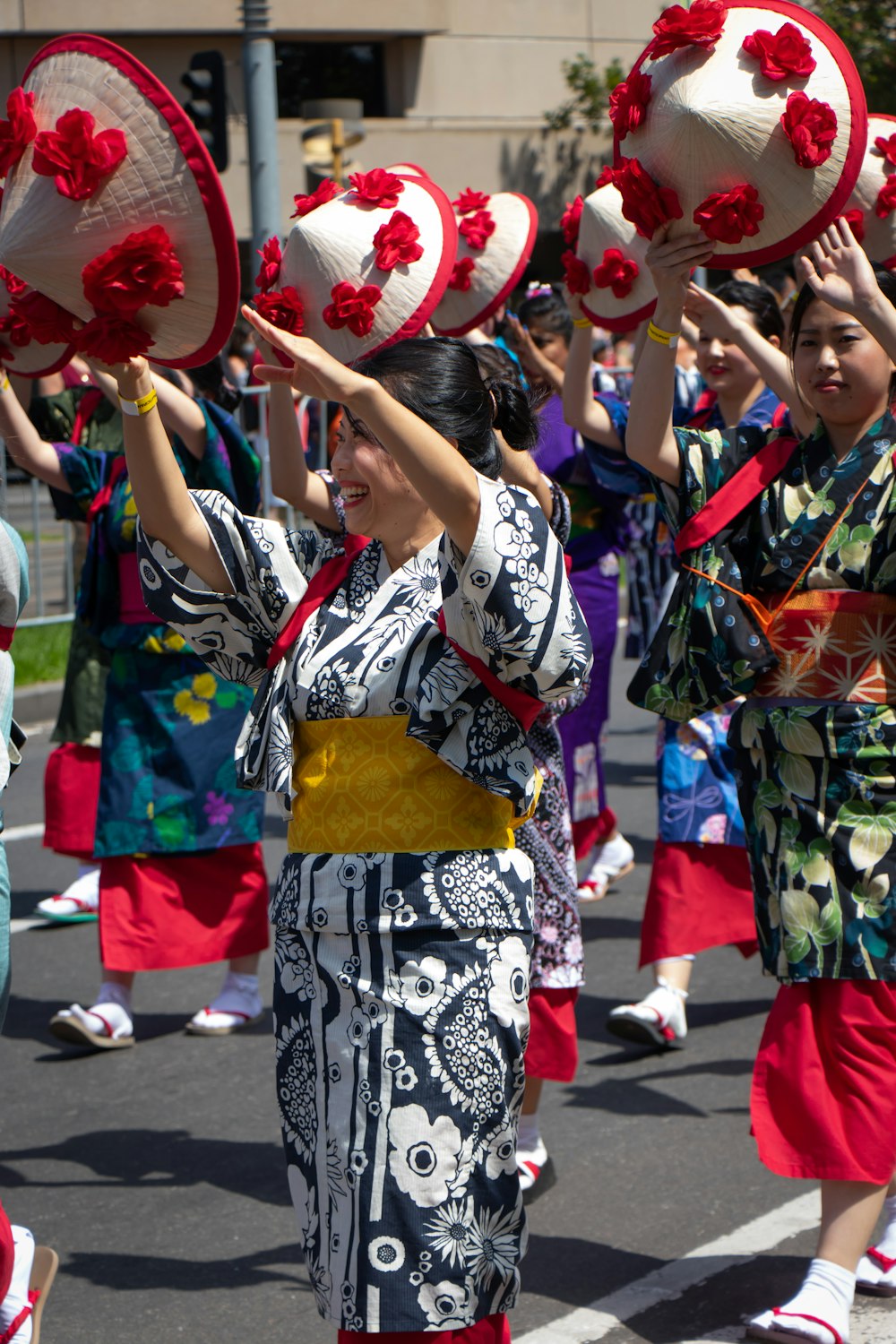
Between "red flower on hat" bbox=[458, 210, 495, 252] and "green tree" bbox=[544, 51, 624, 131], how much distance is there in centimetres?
2134

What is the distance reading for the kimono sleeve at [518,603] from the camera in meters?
2.41

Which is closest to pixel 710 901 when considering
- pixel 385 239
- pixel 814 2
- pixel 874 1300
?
pixel 874 1300

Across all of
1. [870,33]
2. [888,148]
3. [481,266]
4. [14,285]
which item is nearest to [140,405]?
[14,285]

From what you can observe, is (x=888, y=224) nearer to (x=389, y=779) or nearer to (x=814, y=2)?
(x=389, y=779)

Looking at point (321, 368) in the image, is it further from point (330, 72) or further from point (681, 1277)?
point (330, 72)

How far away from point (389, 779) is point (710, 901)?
7.56 feet

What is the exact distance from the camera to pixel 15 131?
2508mm

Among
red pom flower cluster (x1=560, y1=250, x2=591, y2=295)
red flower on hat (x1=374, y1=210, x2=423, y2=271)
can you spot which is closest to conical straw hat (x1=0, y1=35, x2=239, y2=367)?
red flower on hat (x1=374, y1=210, x2=423, y2=271)

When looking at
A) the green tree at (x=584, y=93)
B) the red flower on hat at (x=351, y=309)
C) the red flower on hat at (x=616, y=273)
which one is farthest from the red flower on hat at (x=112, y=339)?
the green tree at (x=584, y=93)

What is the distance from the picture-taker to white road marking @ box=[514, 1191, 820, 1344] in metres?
3.17

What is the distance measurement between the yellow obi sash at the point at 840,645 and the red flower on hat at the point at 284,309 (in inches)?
39.2

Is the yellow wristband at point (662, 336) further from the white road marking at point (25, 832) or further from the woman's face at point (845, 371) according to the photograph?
the white road marking at point (25, 832)

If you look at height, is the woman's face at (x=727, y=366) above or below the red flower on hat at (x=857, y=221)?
below

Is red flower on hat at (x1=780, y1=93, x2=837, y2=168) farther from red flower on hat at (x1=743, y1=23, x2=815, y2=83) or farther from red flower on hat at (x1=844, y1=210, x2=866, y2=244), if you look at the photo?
red flower on hat at (x1=844, y1=210, x2=866, y2=244)
